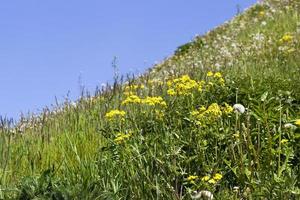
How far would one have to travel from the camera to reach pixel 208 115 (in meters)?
5.60

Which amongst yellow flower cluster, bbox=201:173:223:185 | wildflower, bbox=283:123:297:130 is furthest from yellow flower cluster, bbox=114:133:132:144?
wildflower, bbox=283:123:297:130

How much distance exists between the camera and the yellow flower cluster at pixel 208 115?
542cm

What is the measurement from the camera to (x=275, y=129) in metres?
5.36

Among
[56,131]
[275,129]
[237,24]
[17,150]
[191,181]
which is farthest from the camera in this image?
[237,24]

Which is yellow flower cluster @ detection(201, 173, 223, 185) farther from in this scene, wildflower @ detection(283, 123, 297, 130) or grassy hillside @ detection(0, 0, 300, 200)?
wildflower @ detection(283, 123, 297, 130)

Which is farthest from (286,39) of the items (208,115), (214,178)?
(214,178)

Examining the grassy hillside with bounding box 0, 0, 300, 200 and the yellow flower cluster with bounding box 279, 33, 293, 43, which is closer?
the grassy hillside with bounding box 0, 0, 300, 200

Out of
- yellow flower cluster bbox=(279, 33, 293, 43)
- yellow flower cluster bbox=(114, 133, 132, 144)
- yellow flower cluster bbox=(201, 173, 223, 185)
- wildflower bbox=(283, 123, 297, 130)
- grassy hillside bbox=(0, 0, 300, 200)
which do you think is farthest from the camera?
yellow flower cluster bbox=(279, 33, 293, 43)

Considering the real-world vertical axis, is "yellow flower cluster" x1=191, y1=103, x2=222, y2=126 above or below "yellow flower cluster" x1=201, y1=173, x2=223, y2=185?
above

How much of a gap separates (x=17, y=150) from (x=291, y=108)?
2814mm

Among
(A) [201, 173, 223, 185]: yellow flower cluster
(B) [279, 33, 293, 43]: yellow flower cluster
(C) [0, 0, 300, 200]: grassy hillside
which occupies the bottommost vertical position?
(A) [201, 173, 223, 185]: yellow flower cluster

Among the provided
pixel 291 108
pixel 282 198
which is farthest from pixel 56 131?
pixel 282 198

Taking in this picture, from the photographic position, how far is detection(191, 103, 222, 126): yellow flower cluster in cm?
542

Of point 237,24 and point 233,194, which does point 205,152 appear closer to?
point 233,194
